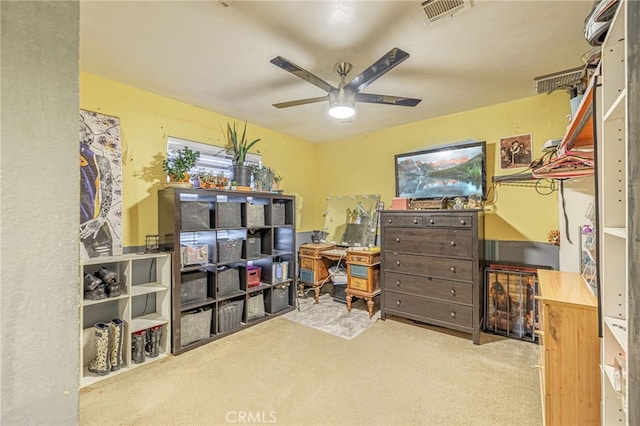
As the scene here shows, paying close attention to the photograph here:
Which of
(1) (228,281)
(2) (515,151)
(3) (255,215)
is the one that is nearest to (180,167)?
(3) (255,215)

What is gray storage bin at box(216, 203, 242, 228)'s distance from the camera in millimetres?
3027

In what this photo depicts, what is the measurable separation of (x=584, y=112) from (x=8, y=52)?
1.84 m

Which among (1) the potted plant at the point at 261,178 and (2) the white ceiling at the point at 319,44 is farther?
(1) the potted plant at the point at 261,178

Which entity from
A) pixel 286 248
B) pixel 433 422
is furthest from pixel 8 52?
pixel 286 248

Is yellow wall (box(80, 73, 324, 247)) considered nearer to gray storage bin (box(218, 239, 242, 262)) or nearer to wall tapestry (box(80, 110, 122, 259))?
wall tapestry (box(80, 110, 122, 259))

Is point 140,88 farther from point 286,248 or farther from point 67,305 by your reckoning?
point 67,305

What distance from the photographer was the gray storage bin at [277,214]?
11.7ft

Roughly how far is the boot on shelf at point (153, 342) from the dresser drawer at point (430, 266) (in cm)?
242

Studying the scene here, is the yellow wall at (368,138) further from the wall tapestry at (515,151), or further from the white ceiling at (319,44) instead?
the white ceiling at (319,44)

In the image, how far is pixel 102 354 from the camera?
7.43ft

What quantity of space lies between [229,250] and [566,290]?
2.81 metres

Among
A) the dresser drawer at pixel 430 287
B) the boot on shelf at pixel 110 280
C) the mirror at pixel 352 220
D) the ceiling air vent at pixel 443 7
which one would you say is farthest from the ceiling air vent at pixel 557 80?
Result: the boot on shelf at pixel 110 280

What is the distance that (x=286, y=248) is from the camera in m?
3.76

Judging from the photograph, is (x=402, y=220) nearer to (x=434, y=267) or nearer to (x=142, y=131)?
(x=434, y=267)
